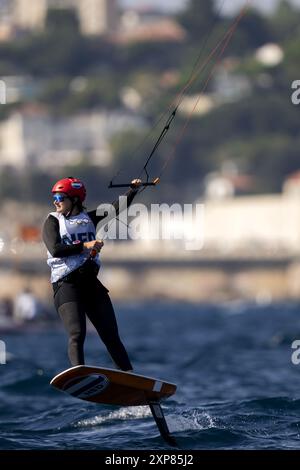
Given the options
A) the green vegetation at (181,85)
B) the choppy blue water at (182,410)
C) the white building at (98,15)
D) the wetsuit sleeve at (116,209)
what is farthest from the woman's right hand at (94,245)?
the white building at (98,15)

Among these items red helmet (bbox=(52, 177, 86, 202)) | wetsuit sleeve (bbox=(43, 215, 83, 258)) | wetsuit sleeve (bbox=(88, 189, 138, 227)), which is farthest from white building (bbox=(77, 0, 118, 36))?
wetsuit sleeve (bbox=(43, 215, 83, 258))

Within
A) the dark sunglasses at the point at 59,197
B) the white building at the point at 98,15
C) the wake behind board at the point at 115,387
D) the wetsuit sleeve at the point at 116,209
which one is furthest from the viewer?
the white building at the point at 98,15

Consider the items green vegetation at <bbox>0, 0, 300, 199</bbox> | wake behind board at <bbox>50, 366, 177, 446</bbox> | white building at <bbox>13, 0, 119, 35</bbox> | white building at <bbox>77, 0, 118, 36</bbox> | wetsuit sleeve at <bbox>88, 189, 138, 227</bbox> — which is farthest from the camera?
white building at <bbox>77, 0, 118, 36</bbox>

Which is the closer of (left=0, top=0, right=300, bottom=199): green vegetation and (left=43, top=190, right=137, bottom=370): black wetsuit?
(left=43, top=190, right=137, bottom=370): black wetsuit

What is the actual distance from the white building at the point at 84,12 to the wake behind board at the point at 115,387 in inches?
6732

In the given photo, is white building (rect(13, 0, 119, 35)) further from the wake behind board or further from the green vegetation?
the wake behind board

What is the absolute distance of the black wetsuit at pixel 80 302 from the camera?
11805 millimetres

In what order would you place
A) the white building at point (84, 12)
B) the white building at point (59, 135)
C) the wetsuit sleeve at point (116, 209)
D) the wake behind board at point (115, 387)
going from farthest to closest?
the white building at point (84, 12) < the white building at point (59, 135) < the wetsuit sleeve at point (116, 209) < the wake behind board at point (115, 387)

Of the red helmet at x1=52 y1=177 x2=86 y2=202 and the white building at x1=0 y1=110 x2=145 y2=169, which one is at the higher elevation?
the white building at x1=0 y1=110 x2=145 y2=169

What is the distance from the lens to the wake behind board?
1148cm

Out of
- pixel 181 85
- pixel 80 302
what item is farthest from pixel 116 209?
pixel 181 85

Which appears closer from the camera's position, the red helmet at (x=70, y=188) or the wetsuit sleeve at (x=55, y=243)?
the wetsuit sleeve at (x=55, y=243)

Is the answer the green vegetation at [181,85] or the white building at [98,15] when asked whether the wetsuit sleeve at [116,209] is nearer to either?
the green vegetation at [181,85]
